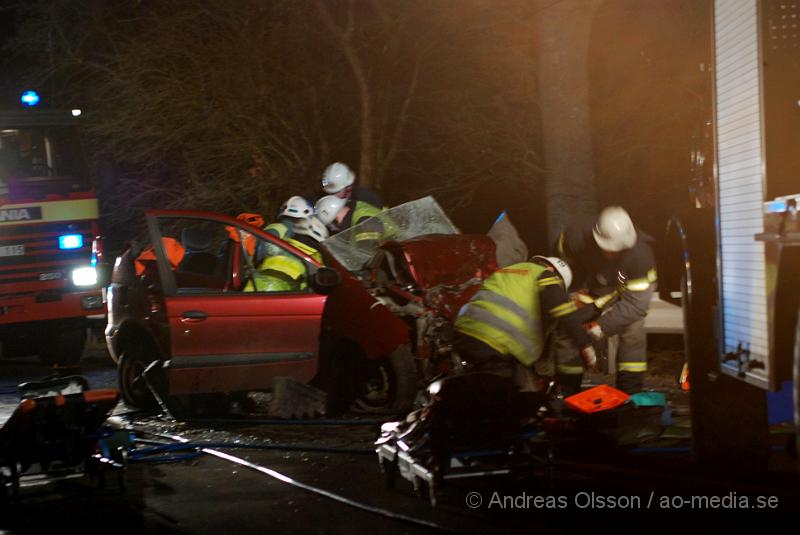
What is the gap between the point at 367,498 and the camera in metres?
6.17

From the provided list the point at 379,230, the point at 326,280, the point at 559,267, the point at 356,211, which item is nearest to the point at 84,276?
the point at 356,211

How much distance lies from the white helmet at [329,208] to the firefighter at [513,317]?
4.29 metres

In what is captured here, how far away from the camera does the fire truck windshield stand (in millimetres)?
12656

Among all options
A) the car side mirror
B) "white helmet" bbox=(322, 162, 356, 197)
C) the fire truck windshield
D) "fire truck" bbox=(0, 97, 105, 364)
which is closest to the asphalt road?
the car side mirror

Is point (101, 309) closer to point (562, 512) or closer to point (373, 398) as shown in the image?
point (373, 398)

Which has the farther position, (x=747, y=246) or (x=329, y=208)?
(x=329, y=208)

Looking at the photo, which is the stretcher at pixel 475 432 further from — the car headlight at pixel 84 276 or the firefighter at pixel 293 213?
the car headlight at pixel 84 276

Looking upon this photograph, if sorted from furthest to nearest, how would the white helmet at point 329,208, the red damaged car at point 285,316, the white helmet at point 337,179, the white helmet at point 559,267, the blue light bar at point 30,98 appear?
1. the blue light bar at point 30,98
2. the white helmet at point 337,179
3. the white helmet at point 329,208
4. the red damaged car at point 285,316
5. the white helmet at point 559,267

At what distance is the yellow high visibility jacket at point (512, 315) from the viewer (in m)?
6.92

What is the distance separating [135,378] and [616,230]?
13.8 ft

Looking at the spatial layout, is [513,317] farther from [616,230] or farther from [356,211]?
[356,211]

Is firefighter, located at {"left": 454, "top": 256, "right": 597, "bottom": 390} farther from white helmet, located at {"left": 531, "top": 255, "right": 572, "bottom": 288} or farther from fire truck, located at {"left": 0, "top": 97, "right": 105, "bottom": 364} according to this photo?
fire truck, located at {"left": 0, "top": 97, "right": 105, "bottom": 364}

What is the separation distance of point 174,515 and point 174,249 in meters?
4.23

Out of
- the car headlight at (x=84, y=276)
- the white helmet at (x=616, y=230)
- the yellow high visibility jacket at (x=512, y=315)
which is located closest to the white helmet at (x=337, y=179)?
the car headlight at (x=84, y=276)
